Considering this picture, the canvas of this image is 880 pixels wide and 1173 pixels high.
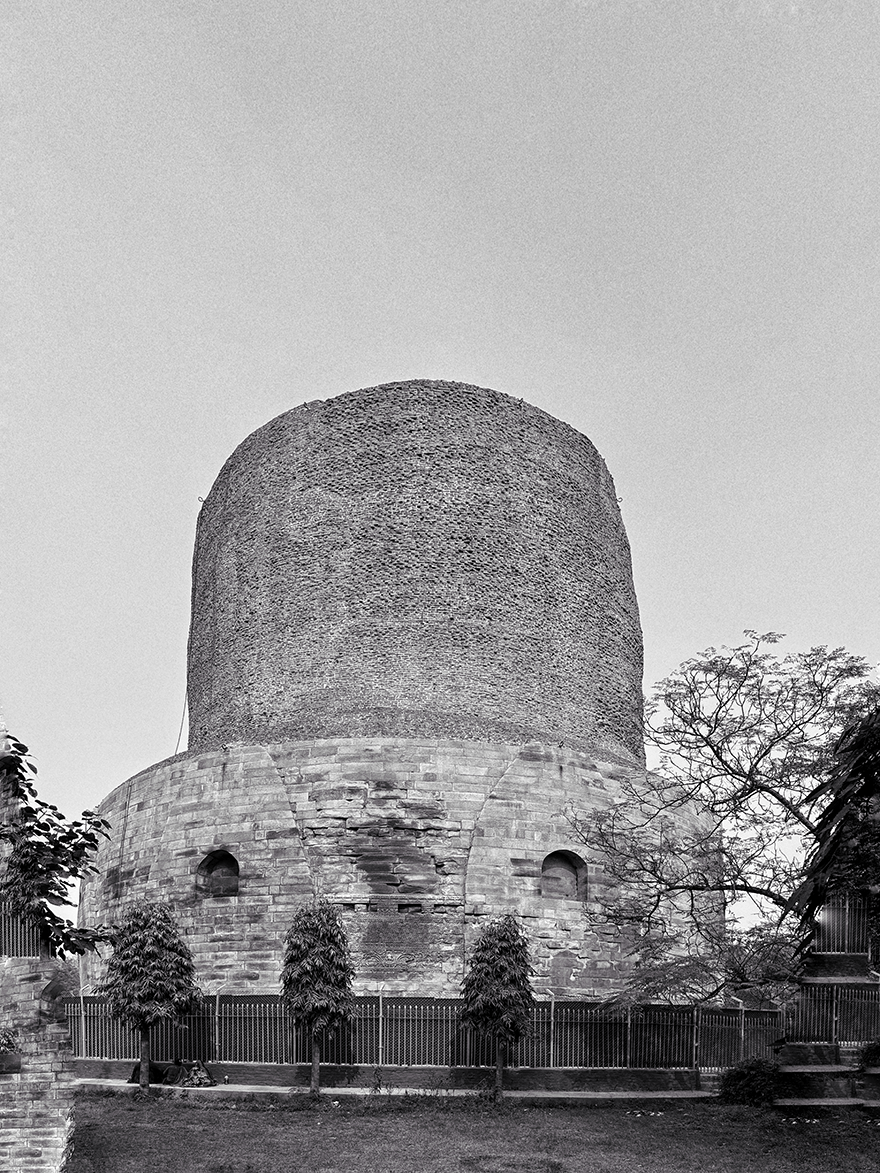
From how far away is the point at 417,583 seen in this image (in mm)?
27594

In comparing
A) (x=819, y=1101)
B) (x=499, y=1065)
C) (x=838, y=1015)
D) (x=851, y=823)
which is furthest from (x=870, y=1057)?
(x=851, y=823)

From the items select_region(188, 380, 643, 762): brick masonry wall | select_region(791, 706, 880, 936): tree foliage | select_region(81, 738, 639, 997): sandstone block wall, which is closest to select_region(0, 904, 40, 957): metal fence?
select_region(791, 706, 880, 936): tree foliage

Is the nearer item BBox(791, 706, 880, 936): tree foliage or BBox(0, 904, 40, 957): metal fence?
BBox(0, 904, 40, 957): metal fence

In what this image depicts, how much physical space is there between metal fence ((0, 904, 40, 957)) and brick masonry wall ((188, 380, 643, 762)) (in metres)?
14.2

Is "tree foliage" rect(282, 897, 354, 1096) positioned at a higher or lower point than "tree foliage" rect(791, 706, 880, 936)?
lower

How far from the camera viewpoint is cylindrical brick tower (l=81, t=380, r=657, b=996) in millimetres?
23156

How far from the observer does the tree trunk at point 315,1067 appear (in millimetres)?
19031

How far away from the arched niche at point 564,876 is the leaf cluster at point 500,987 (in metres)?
3.25

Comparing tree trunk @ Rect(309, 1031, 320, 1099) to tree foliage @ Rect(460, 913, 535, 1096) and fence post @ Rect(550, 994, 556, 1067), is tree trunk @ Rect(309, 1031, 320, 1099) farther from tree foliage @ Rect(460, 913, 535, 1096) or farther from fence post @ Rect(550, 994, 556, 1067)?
fence post @ Rect(550, 994, 556, 1067)

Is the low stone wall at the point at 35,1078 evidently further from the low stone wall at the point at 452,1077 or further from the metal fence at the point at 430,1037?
the metal fence at the point at 430,1037

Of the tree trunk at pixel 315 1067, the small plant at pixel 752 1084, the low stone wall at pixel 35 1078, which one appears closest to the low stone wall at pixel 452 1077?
the tree trunk at pixel 315 1067

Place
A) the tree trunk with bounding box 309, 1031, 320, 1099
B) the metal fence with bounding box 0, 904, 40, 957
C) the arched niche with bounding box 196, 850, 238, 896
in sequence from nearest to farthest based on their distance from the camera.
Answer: the metal fence with bounding box 0, 904, 40, 957 < the tree trunk with bounding box 309, 1031, 320, 1099 < the arched niche with bounding box 196, 850, 238, 896

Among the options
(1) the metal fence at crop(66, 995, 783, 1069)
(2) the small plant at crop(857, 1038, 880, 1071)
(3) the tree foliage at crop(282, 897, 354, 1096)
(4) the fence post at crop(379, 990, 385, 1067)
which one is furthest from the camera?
(1) the metal fence at crop(66, 995, 783, 1069)

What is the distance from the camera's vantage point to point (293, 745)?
24.3 metres
